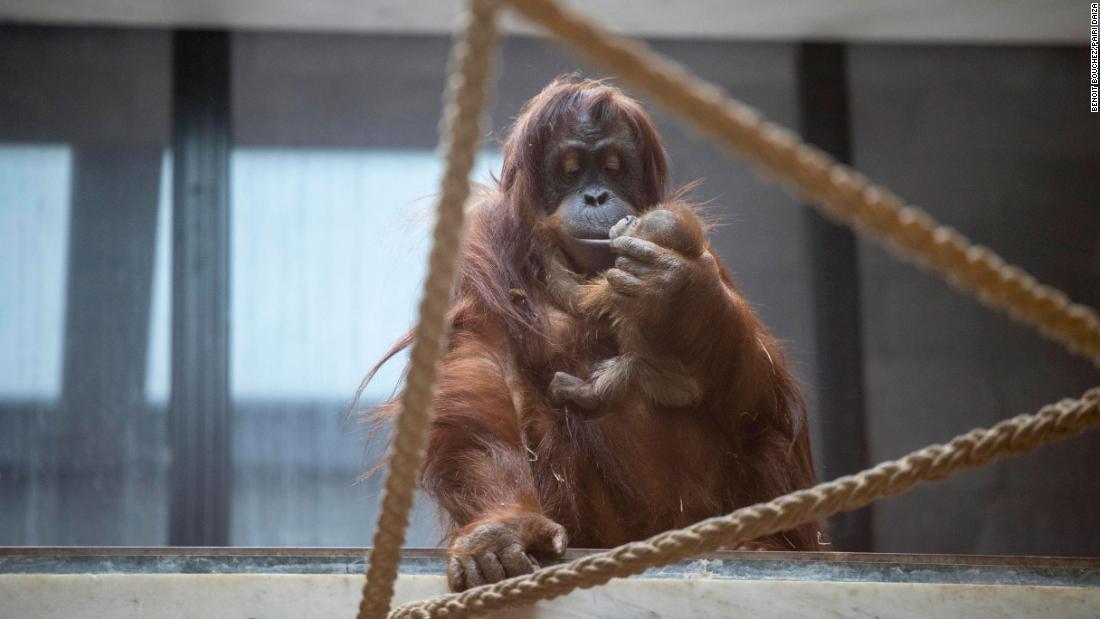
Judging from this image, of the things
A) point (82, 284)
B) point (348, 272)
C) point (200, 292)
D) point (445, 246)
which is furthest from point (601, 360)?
point (82, 284)

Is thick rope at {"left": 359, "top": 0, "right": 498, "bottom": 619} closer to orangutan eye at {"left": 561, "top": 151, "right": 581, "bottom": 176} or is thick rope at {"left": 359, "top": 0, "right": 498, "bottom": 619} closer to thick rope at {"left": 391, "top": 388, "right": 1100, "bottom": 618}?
thick rope at {"left": 391, "top": 388, "right": 1100, "bottom": 618}

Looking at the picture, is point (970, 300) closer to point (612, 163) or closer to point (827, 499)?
point (612, 163)

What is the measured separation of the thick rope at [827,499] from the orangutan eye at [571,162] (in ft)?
4.19

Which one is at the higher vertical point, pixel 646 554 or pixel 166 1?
pixel 166 1

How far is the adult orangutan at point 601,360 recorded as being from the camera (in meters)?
2.32

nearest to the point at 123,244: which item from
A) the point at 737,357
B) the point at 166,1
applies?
the point at 166,1

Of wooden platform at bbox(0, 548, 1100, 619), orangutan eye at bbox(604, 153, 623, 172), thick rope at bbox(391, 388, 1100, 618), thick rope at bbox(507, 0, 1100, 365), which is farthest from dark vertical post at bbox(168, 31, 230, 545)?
thick rope at bbox(507, 0, 1100, 365)

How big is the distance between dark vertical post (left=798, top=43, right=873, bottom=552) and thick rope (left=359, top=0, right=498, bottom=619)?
398 centimetres

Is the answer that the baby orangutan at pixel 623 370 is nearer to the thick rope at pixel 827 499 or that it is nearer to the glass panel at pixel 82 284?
the thick rope at pixel 827 499

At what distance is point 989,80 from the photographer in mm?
5504

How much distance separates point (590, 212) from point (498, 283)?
0.25 meters

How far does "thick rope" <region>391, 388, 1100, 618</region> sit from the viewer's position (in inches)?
53.3

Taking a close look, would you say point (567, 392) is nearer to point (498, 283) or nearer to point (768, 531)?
point (498, 283)

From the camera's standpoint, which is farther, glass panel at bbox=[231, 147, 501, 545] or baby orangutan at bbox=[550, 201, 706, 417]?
glass panel at bbox=[231, 147, 501, 545]
